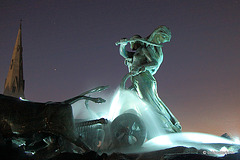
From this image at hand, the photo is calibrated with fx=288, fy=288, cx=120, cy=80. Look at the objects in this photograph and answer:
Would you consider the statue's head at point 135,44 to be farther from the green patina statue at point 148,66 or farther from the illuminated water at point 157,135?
the illuminated water at point 157,135

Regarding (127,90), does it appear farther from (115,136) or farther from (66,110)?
(66,110)

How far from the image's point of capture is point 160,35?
34.3 ft

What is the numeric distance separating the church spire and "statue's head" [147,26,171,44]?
53.0 metres

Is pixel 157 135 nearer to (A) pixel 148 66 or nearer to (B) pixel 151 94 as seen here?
(B) pixel 151 94

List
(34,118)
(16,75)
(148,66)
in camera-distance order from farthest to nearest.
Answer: (16,75) → (148,66) → (34,118)

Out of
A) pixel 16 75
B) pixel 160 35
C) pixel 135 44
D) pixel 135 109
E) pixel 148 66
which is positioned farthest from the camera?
pixel 16 75

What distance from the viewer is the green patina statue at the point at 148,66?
9656 millimetres

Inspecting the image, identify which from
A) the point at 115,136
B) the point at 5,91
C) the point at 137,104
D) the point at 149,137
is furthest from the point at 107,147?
the point at 5,91

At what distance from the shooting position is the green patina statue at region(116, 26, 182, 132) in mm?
9656

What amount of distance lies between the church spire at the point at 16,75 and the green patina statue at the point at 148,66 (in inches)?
2069

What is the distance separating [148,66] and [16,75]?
5756 cm

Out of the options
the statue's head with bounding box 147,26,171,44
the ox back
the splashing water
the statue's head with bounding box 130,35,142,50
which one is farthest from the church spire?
the ox back

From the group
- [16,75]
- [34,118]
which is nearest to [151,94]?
[34,118]

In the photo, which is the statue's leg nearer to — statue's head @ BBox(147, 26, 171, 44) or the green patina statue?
the green patina statue
